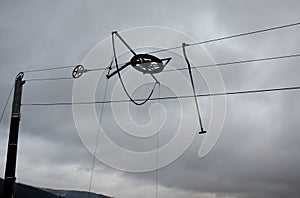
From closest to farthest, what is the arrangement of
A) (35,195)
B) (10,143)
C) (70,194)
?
(10,143), (35,195), (70,194)

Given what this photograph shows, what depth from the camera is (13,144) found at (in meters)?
16.4

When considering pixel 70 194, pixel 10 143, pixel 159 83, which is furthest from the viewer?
pixel 70 194

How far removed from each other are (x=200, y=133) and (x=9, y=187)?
25.0 ft

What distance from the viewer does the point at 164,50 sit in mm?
15992

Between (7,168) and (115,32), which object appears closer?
(115,32)

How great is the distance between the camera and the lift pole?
1581cm

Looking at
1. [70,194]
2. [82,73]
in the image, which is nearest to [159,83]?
[82,73]

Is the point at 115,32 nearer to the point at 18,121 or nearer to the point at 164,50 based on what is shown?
the point at 164,50

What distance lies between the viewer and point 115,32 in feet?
45.0

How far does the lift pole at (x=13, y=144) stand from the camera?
15.8 m

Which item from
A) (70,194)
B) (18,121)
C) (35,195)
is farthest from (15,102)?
(70,194)

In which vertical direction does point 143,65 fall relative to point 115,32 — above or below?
below

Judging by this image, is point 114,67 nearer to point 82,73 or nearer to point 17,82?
point 82,73

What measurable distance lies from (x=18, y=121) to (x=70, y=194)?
6156 inches
